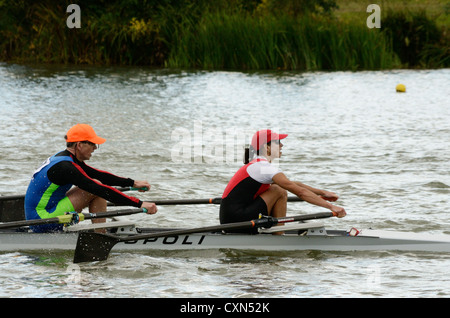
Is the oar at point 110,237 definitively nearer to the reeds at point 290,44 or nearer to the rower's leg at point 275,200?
the rower's leg at point 275,200

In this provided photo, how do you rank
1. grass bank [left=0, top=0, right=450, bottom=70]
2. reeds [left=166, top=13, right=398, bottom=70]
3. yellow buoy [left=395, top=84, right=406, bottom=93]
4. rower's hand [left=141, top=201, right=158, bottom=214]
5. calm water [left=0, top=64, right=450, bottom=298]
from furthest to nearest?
grass bank [left=0, top=0, right=450, bottom=70], reeds [left=166, top=13, right=398, bottom=70], yellow buoy [left=395, top=84, right=406, bottom=93], rower's hand [left=141, top=201, right=158, bottom=214], calm water [left=0, top=64, right=450, bottom=298]

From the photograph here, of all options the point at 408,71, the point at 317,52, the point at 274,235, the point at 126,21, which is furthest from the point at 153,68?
the point at 274,235

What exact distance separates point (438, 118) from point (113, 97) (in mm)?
9627

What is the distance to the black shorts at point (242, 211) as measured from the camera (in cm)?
880

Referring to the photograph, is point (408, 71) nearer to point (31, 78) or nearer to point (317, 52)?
point (317, 52)

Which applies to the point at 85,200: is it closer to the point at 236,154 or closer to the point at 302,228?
the point at 302,228

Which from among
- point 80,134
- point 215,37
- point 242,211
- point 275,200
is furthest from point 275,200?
point 215,37

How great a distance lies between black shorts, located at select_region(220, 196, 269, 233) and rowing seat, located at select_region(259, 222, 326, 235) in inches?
8.2

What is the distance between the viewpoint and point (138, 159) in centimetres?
1562

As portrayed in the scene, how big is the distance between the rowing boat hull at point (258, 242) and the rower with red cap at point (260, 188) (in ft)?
0.95

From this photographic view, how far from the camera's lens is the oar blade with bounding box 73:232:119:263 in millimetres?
8562

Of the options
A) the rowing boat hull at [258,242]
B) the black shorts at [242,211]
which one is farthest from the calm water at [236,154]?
the black shorts at [242,211]

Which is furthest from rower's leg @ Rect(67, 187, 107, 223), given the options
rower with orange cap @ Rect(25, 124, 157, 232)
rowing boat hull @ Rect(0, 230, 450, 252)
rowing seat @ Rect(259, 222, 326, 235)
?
rowing seat @ Rect(259, 222, 326, 235)

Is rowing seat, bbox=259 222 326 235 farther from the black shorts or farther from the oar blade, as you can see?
the oar blade
